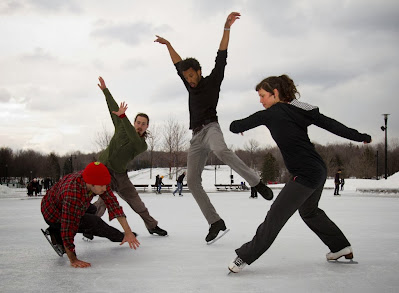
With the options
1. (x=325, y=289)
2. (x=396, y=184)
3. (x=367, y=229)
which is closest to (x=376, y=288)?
(x=325, y=289)

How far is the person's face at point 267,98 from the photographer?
3218mm

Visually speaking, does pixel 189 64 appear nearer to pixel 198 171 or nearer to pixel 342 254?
pixel 198 171

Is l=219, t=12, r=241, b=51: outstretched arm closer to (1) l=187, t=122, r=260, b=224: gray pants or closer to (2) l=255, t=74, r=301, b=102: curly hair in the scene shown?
(1) l=187, t=122, r=260, b=224: gray pants

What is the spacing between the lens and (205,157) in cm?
438

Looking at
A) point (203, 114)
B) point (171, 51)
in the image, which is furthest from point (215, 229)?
point (171, 51)

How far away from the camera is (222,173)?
74.5 metres

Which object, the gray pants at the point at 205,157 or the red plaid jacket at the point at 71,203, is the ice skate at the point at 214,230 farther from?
the red plaid jacket at the point at 71,203

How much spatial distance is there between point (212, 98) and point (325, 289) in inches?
93.5

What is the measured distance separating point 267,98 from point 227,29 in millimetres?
1413

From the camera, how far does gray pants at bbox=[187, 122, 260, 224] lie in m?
4.01

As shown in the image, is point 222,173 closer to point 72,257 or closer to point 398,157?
point 398,157

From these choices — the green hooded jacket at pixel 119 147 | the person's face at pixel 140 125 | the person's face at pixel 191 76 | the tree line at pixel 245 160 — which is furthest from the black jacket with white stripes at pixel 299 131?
the tree line at pixel 245 160

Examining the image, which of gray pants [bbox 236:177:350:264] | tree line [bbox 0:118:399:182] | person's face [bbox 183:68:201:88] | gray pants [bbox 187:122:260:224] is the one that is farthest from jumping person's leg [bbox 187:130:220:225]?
tree line [bbox 0:118:399:182]

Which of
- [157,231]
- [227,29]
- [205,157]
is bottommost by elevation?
[157,231]
